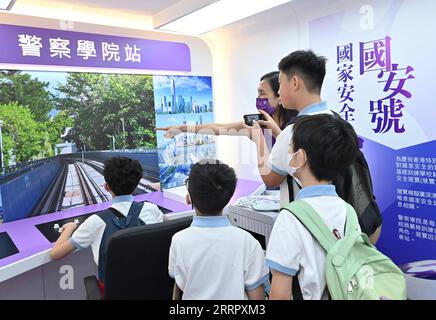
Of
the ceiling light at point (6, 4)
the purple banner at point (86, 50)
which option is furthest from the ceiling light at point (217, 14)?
the ceiling light at point (6, 4)

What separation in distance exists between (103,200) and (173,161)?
0.64 metres

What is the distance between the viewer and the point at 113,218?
1.43 m

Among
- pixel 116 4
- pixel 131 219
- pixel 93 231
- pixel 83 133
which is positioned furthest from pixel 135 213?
pixel 116 4

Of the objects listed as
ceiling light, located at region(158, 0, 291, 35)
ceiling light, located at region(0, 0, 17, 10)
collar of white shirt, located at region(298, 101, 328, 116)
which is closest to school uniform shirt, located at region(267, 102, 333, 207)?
collar of white shirt, located at region(298, 101, 328, 116)

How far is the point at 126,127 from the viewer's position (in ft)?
8.37

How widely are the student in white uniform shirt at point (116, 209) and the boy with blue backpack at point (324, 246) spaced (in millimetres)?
791

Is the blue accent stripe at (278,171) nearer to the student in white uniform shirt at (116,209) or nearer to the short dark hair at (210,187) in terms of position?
the short dark hair at (210,187)

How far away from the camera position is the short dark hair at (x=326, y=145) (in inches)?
37.0

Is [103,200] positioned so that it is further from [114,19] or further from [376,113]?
[376,113]

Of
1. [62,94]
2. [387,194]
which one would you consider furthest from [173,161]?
[387,194]

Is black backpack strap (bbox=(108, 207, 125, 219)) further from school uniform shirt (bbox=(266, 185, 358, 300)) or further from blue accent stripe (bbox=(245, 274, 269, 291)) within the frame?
school uniform shirt (bbox=(266, 185, 358, 300))

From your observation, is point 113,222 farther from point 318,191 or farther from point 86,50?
point 86,50

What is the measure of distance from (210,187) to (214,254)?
0.20 meters

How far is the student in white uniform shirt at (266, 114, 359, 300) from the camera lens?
2.77ft
